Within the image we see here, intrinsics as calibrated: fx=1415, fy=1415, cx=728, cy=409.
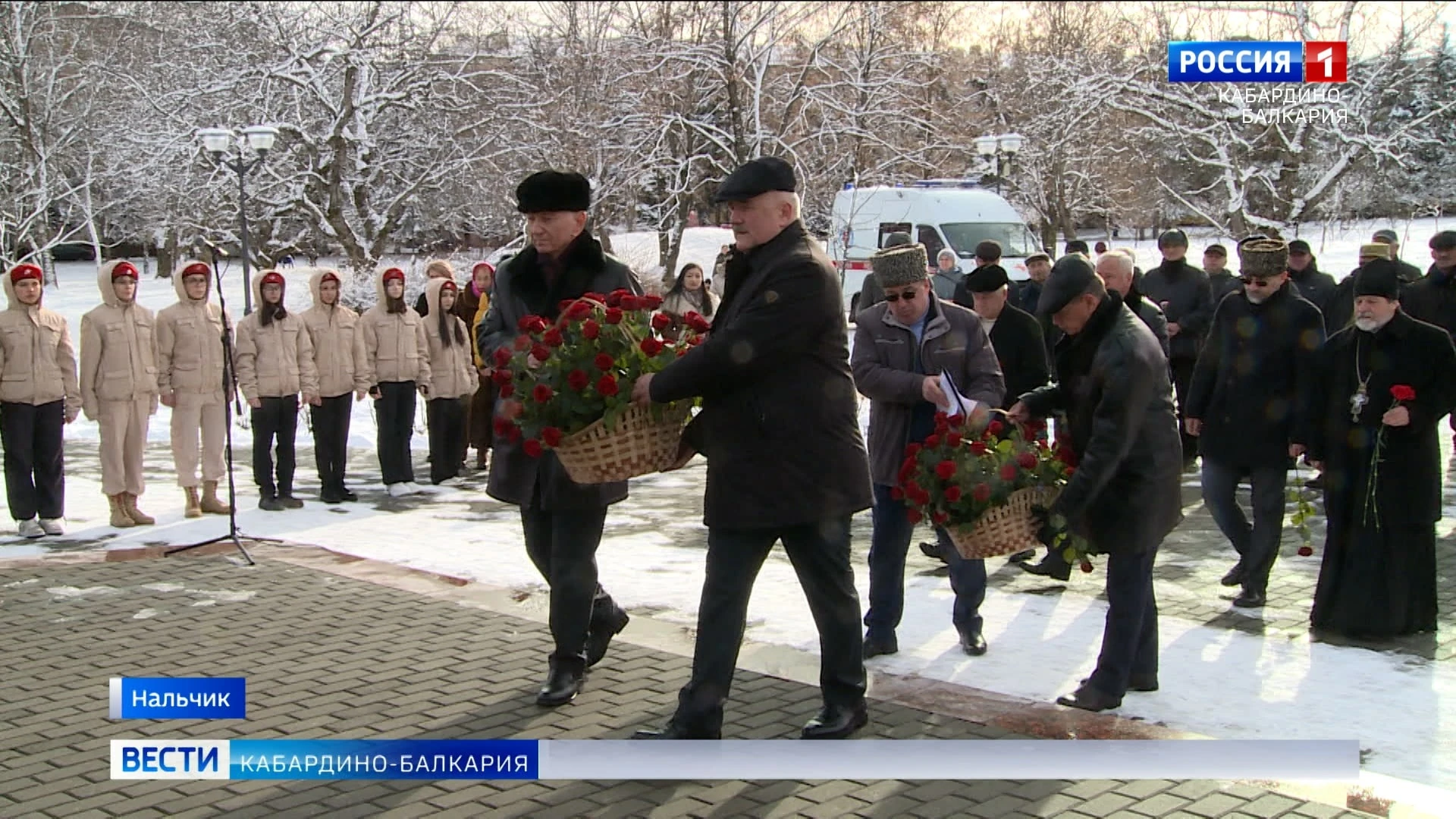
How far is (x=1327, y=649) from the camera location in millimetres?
6562

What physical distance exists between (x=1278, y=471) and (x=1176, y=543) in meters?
1.84

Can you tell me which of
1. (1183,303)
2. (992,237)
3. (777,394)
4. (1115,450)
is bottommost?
(1115,450)

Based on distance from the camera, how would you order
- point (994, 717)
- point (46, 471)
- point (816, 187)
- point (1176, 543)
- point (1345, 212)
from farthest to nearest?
point (1345, 212) < point (816, 187) < point (46, 471) < point (1176, 543) < point (994, 717)

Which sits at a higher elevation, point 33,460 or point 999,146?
point 999,146

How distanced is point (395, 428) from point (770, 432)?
7720 millimetres

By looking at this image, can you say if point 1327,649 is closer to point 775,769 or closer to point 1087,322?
point 1087,322

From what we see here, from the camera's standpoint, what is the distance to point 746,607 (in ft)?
16.7

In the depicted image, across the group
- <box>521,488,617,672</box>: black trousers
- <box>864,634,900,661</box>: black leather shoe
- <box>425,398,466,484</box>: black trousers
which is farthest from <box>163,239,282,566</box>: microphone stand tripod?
<box>864,634,900,661</box>: black leather shoe

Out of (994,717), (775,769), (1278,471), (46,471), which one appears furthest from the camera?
(46,471)

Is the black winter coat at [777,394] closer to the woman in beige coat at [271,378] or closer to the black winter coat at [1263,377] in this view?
the black winter coat at [1263,377]

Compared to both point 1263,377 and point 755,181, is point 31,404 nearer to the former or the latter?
A: point 755,181

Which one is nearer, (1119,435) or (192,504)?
(1119,435)

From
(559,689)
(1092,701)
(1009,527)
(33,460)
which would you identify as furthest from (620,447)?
(33,460)

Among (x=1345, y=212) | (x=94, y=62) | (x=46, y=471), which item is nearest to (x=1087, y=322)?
(x=46, y=471)
